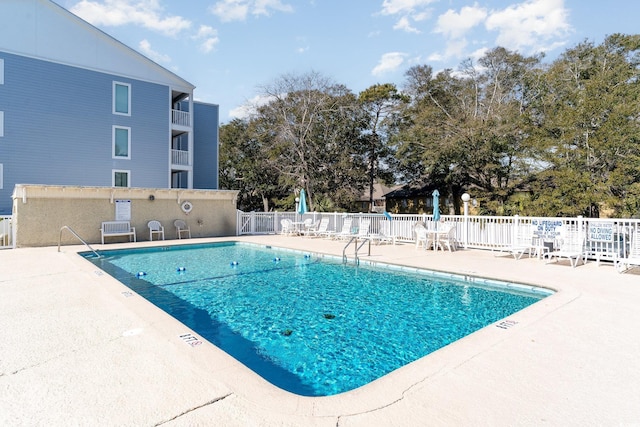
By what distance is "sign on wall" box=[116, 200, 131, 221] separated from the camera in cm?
1421

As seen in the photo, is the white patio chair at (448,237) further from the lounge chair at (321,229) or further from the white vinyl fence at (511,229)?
the lounge chair at (321,229)

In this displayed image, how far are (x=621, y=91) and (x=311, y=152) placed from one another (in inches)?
748

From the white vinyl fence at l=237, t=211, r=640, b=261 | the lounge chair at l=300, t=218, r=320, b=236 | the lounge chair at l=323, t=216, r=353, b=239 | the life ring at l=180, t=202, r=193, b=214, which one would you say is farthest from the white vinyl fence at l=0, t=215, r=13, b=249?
the lounge chair at l=323, t=216, r=353, b=239

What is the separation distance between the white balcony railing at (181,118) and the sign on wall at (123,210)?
8182 millimetres

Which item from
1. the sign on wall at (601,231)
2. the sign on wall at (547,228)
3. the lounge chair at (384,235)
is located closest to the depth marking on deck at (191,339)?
the sign on wall at (547,228)

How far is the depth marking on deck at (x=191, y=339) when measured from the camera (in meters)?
3.71

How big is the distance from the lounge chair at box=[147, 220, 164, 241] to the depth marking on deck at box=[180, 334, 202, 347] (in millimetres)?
11931

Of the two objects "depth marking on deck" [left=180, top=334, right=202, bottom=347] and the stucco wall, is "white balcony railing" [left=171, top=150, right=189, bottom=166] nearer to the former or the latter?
the stucco wall

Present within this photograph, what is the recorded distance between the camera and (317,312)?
19.5 feet

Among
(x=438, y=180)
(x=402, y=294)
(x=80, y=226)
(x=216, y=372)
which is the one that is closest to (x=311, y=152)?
(x=438, y=180)

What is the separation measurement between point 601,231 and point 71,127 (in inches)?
845

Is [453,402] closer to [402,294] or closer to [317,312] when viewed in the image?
[317,312]

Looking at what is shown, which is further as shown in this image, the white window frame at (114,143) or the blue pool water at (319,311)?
the white window frame at (114,143)

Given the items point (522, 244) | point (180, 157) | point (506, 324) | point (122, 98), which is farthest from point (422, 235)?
point (122, 98)
